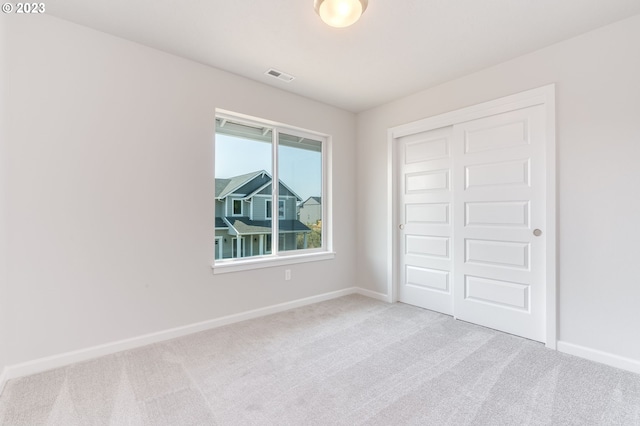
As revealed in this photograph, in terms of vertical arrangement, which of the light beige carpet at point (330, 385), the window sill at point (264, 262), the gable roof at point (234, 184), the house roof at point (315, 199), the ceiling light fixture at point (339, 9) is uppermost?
the ceiling light fixture at point (339, 9)

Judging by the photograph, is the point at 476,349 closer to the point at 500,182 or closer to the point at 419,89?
the point at 500,182

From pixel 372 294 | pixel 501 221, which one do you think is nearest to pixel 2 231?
pixel 372 294

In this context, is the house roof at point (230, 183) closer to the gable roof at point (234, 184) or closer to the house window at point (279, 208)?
the gable roof at point (234, 184)

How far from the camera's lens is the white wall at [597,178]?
2.18 metres

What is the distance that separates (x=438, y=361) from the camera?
90.1 inches

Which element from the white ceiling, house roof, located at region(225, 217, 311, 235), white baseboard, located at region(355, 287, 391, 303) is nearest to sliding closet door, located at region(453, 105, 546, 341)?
the white ceiling

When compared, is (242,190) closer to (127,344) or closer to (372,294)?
(127,344)

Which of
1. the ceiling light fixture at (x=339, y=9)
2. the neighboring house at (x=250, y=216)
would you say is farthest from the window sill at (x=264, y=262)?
the ceiling light fixture at (x=339, y=9)

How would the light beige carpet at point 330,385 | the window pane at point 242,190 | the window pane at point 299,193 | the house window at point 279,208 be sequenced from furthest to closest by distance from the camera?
1. the window pane at point 299,193
2. the house window at point 279,208
3. the window pane at point 242,190
4. the light beige carpet at point 330,385

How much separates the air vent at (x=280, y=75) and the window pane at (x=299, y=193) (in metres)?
0.67

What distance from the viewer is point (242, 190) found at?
10.8 feet

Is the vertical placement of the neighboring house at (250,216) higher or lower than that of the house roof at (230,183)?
lower

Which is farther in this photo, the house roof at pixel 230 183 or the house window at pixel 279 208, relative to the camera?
the house window at pixel 279 208

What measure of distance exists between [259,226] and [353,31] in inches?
85.0
